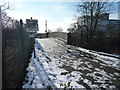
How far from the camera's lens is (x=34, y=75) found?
204 inches

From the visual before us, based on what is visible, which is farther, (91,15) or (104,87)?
(91,15)

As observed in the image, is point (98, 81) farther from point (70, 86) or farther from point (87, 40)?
point (87, 40)

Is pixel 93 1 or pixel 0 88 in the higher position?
pixel 93 1

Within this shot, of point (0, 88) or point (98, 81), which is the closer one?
point (0, 88)

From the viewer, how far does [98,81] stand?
186 inches

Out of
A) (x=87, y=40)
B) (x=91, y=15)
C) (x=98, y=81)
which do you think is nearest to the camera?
(x=98, y=81)

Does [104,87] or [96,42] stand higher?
[96,42]

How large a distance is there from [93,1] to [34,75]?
13688mm

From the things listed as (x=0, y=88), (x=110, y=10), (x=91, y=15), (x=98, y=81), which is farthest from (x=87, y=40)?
(x=0, y=88)

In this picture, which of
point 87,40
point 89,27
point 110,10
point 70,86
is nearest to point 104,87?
point 70,86

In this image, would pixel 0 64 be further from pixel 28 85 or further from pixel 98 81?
pixel 98 81

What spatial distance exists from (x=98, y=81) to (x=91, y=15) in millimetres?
12661

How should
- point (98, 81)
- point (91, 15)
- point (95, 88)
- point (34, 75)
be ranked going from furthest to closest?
point (91, 15) → point (34, 75) → point (98, 81) → point (95, 88)

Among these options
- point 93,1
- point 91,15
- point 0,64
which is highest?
point 93,1
